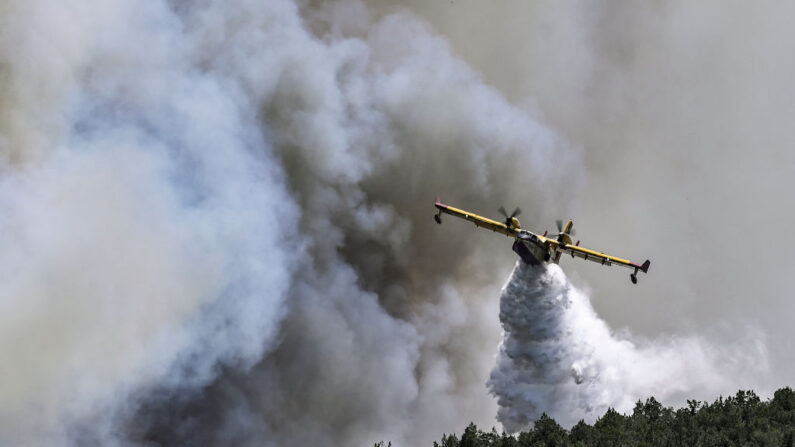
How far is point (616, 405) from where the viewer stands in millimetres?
148500

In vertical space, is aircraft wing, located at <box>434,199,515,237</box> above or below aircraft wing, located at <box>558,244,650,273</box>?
above

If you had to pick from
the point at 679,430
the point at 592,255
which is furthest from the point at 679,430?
the point at 592,255

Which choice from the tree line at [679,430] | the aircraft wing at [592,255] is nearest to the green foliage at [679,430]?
the tree line at [679,430]

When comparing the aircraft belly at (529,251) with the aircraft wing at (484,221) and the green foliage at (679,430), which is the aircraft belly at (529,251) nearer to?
the aircraft wing at (484,221)

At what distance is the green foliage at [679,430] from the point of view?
124 m

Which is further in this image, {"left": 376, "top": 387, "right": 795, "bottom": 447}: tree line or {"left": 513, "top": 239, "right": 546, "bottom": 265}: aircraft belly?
{"left": 513, "top": 239, "right": 546, "bottom": 265}: aircraft belly

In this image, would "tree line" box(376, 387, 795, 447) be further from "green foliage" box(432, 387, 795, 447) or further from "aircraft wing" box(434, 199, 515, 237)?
"aircraft wing" box(434, 199, 515, 237)

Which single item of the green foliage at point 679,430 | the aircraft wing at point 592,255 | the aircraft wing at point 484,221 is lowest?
the green foliage at point 679,430

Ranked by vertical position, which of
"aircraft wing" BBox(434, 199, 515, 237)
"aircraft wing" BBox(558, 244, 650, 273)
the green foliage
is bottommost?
the green foliage

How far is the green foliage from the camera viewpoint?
12412 centimetres

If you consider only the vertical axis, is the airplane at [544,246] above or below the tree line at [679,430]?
above

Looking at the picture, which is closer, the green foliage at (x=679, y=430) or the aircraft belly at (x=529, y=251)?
the green foliage at (x=679, y=430)

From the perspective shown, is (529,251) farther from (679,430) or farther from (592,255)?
(679,430)

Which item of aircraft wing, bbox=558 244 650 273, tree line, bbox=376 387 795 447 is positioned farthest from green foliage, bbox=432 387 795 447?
aircraft wing, bbox=558 244 650 273
